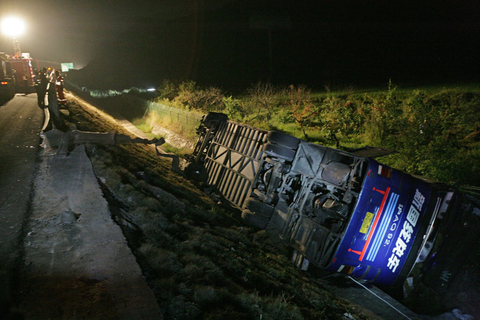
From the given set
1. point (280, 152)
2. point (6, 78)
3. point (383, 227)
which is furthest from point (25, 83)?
point (383, 227)

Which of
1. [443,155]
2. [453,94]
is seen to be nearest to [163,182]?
[443,155]

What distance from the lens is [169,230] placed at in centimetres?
538

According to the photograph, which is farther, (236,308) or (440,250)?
(440,250)

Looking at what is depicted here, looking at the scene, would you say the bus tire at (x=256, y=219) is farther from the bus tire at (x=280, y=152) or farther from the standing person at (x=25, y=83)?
the standing person at (x=25, y=83)

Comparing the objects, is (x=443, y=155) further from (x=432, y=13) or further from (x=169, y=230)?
(x=432, y=13)

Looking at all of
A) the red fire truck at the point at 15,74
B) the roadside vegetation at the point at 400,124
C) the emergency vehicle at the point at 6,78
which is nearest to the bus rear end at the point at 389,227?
the roadside vegetation at the point at 400,124

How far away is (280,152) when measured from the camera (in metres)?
7.69

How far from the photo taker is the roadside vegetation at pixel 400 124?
10391 millimetres

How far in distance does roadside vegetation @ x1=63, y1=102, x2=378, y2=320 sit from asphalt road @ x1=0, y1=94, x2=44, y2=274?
146cm

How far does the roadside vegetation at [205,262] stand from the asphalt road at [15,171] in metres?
1.46

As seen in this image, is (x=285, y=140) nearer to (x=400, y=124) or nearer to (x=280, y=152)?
(x=280, y=152)

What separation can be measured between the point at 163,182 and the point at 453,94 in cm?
1617

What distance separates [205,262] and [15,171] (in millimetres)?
5442

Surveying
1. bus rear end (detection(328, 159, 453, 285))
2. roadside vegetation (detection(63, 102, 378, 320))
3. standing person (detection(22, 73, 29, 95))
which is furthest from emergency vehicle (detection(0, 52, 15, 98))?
bus rear end (detection(328, 159, 453, 285))
